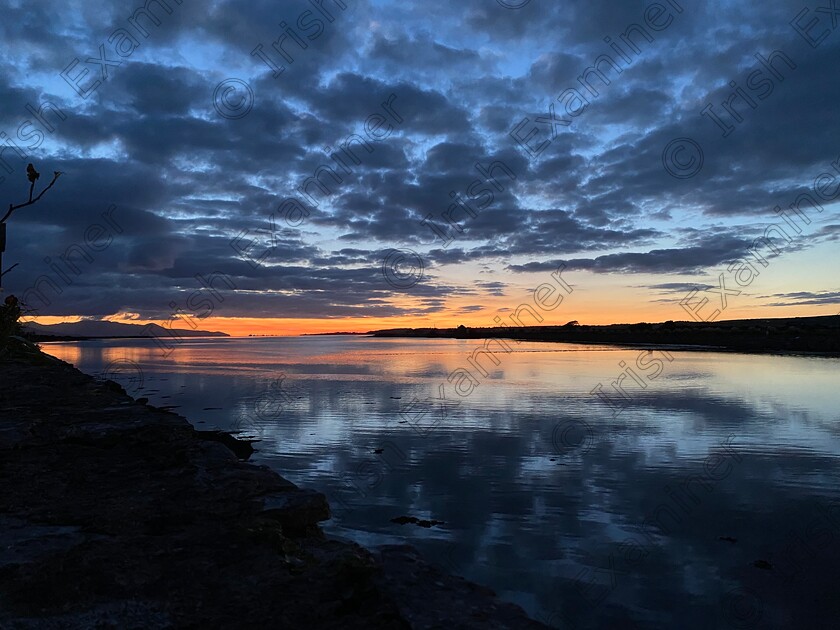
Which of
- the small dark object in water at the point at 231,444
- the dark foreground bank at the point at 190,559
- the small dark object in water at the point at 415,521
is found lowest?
the small dark object in water at the point at 415,521

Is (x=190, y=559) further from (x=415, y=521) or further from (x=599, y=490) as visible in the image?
(x=599, y=490)

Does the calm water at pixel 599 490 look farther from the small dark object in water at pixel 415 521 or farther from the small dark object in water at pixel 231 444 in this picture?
the small dark object in water at pixel 231 444

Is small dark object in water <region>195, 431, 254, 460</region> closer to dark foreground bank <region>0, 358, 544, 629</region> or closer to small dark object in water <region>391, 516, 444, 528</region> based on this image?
dark foreground bank <region>0, 358, 544, 629</region>

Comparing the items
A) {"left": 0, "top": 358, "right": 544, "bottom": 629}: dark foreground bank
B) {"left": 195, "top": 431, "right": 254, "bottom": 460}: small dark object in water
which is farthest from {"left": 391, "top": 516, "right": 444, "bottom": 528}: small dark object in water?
{"left": 195, "top": 431, "right": 254, "bottom": 460}: small dark object in water

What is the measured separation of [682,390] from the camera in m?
21.8

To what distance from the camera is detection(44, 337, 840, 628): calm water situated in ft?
18.4

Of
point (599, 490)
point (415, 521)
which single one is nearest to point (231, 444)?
point (415, 521)

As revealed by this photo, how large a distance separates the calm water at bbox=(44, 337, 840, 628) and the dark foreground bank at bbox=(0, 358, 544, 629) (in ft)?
4.56

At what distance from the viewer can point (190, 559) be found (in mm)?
4379

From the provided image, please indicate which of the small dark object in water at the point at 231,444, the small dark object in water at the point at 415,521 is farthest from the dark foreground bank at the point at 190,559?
the small dark object in water at the point at 231,444

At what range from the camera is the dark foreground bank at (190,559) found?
3574 millimetres

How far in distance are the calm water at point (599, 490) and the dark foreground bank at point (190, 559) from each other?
1389 millimetres

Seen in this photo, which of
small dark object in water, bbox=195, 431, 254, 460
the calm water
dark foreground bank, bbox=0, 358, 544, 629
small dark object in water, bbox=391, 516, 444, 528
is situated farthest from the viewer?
small dark object in water, bbox=195, 431, 254, 460

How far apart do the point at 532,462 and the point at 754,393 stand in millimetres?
14276
